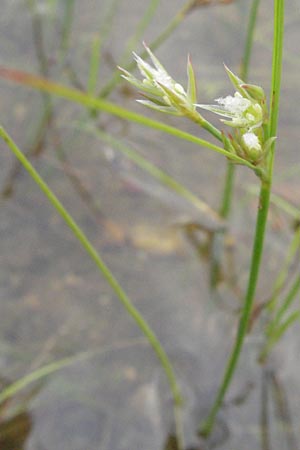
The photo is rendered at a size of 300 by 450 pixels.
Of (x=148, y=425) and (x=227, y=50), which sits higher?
(x=227, y=50)

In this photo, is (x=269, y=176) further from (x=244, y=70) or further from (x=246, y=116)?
(x=244, y=70)

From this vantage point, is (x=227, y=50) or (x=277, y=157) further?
(x=227, y=50)

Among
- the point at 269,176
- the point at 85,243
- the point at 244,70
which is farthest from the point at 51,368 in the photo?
the point at 269,176

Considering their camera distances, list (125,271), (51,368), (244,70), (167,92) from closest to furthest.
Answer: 1. (167,92)
2. (244,70)
3. (51,368)
4. (125,271)

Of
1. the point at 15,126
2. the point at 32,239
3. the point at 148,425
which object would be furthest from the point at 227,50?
the point at 148,425

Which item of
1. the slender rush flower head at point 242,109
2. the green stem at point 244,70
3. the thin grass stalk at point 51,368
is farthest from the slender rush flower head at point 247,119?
the thin grass stalk at point 51,368

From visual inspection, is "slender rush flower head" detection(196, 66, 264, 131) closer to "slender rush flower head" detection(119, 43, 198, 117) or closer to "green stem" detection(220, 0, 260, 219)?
"slender rush flower head" detection(119, 43, 198, 117)

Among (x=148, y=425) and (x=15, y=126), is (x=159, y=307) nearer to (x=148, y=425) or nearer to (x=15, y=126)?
(x=148, y=425)

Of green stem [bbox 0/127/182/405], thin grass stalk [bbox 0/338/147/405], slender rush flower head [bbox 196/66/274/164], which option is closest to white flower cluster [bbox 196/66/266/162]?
slender rush flower head [bbox 196/66/274/164]
